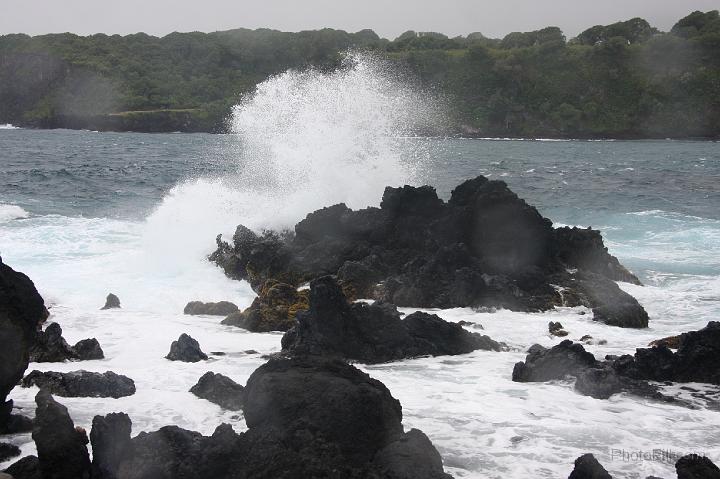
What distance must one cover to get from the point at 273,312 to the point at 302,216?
24.4 ft

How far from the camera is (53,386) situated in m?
8.62

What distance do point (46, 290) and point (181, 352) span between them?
6.25m

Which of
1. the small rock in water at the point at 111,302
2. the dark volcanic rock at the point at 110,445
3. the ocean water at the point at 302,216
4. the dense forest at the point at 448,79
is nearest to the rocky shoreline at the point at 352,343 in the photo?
the dark volcanic rock at the point at 110,445

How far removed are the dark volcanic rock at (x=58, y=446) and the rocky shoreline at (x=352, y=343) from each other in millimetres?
12

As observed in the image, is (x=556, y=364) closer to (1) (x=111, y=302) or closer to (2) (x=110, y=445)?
(2) (x=110, y=445)

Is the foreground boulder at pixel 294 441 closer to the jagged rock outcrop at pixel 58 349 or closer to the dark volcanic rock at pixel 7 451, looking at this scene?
the dark volcanic rock at pixel 7 451

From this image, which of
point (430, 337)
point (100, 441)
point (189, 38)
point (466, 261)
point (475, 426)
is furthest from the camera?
point (189, 38)

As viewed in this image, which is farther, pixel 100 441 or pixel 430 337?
pixel 430 337

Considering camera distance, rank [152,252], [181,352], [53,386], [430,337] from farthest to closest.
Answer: [152,252], [430,337], [181,352], [53,386]

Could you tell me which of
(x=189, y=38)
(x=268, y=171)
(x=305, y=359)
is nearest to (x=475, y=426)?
(x=305, y=359)

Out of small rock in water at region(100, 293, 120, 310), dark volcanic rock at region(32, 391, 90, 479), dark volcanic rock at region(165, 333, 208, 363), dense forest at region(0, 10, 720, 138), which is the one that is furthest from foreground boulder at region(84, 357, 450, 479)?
dense forest at region(0, 10, 720, 138)

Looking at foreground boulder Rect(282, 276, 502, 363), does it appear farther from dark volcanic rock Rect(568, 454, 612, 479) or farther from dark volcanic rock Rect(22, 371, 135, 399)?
dark volcanic rock Rect(568, 454, 612, 479)

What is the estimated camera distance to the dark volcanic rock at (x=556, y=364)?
31.4ft

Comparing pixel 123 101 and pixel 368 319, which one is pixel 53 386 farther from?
pixel 123 101
